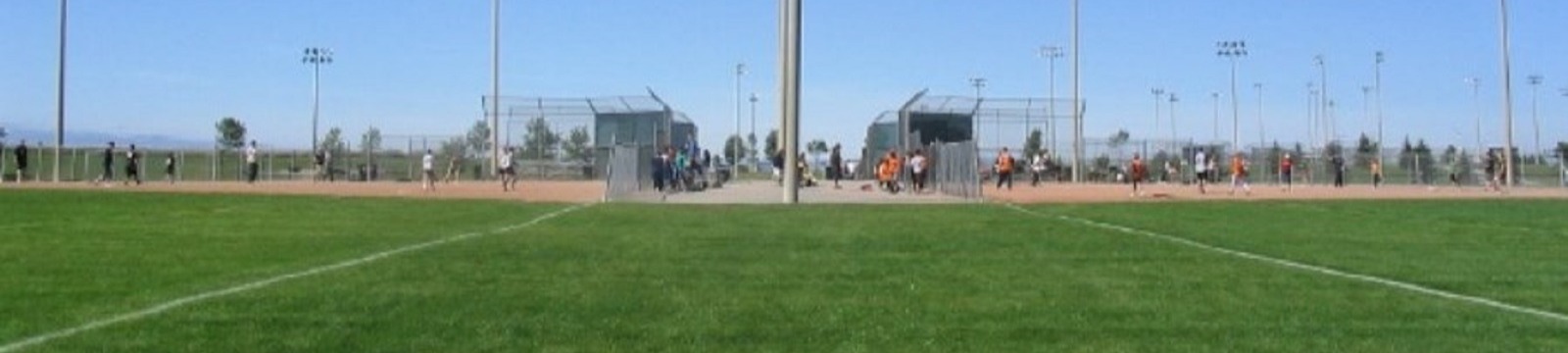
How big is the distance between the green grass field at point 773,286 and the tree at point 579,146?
3247 centimetres

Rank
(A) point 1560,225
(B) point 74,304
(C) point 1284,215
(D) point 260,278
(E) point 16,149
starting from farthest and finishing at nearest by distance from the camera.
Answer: (E) point 16,149 < (C) point 1284,215 < (A) point 1560,225 < (D) point 260,278 < (B) point 74,304

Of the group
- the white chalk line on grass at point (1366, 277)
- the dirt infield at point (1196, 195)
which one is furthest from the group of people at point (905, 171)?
the white chalk line on grass at point (1366, 277)

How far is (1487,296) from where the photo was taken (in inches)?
413

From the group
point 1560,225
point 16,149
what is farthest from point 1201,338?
point 16,149

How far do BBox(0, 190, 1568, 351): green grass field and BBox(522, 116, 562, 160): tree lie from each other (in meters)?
32.8

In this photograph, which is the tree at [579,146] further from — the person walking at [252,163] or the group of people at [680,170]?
the person walking at [252,163]

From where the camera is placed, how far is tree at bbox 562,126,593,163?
177ft

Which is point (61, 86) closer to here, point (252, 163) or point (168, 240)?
point (252, 163)

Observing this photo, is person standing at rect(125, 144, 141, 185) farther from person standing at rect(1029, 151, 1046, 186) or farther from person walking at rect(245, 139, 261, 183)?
person standing at rect(1029, 151, 1046, 186)

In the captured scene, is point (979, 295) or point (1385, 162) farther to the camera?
point (1385, 162)

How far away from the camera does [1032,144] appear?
59.4m

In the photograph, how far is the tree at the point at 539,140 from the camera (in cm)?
5438

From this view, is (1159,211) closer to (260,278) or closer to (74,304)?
(260,278)

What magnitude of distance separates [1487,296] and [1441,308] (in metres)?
1.07
